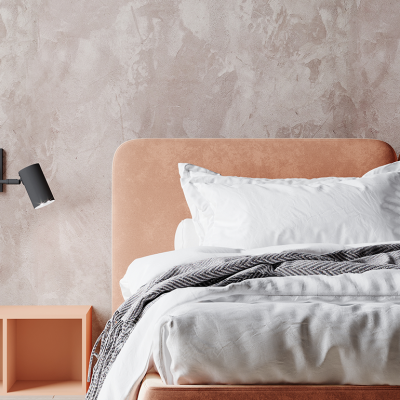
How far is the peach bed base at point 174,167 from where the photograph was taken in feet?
6.15

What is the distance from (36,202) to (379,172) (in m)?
1.51

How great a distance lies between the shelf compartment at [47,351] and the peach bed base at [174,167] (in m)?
0.33

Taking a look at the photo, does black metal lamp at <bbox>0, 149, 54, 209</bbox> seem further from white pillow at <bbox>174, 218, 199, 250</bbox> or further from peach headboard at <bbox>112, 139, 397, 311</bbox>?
white pillow at <bbox>174, 218, 199, 250</bbox>

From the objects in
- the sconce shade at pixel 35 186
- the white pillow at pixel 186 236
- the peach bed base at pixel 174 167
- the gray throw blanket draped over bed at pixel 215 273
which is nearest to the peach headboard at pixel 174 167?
the peach bed base at pixel 174 167

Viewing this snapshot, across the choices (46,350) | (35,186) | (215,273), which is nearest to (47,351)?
(46,350)

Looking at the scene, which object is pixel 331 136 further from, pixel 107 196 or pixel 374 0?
pixel 107 196

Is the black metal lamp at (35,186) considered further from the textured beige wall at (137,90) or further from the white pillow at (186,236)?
the white pillow at (186,236)

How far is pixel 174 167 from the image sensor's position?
6.31ft

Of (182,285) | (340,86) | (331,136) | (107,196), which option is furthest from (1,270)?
(340,86)

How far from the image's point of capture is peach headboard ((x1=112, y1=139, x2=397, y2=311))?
1.88 metres

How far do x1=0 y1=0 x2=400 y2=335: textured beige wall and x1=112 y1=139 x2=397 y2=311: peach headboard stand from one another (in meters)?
0.17

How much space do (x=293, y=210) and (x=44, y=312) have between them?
1.17m

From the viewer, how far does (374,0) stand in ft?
7.03

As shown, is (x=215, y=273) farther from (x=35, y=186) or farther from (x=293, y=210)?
(x=35, y=186)
